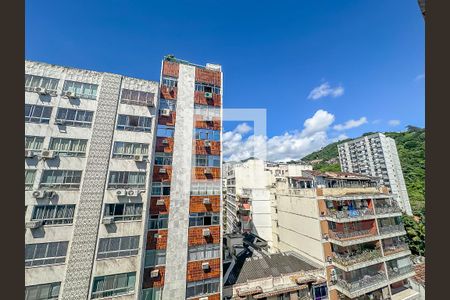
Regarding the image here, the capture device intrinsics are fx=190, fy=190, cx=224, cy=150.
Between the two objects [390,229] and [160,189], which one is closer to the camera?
[160,189]

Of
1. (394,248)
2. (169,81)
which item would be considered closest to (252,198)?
(394,248)

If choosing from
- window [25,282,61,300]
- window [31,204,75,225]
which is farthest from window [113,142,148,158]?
window [25,282,61,300]

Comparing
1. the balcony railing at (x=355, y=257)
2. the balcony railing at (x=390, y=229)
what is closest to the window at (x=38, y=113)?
the balcony railing at (x=355, y=257)

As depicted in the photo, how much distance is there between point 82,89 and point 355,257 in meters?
31.9

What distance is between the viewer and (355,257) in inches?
824

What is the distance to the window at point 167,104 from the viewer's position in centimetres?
1911

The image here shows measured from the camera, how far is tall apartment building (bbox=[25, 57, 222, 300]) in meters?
13.4

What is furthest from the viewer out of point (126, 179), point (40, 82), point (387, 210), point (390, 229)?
point (387, 210)

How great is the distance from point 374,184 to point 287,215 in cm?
1388

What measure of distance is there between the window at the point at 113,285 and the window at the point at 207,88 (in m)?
18.0

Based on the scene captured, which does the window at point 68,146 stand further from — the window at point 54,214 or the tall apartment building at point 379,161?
the tall apartment building at point 379,161

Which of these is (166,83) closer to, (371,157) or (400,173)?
(400,173)

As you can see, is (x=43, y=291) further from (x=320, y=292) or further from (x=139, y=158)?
(x=320, y=292)

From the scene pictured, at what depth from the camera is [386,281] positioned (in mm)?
21203
